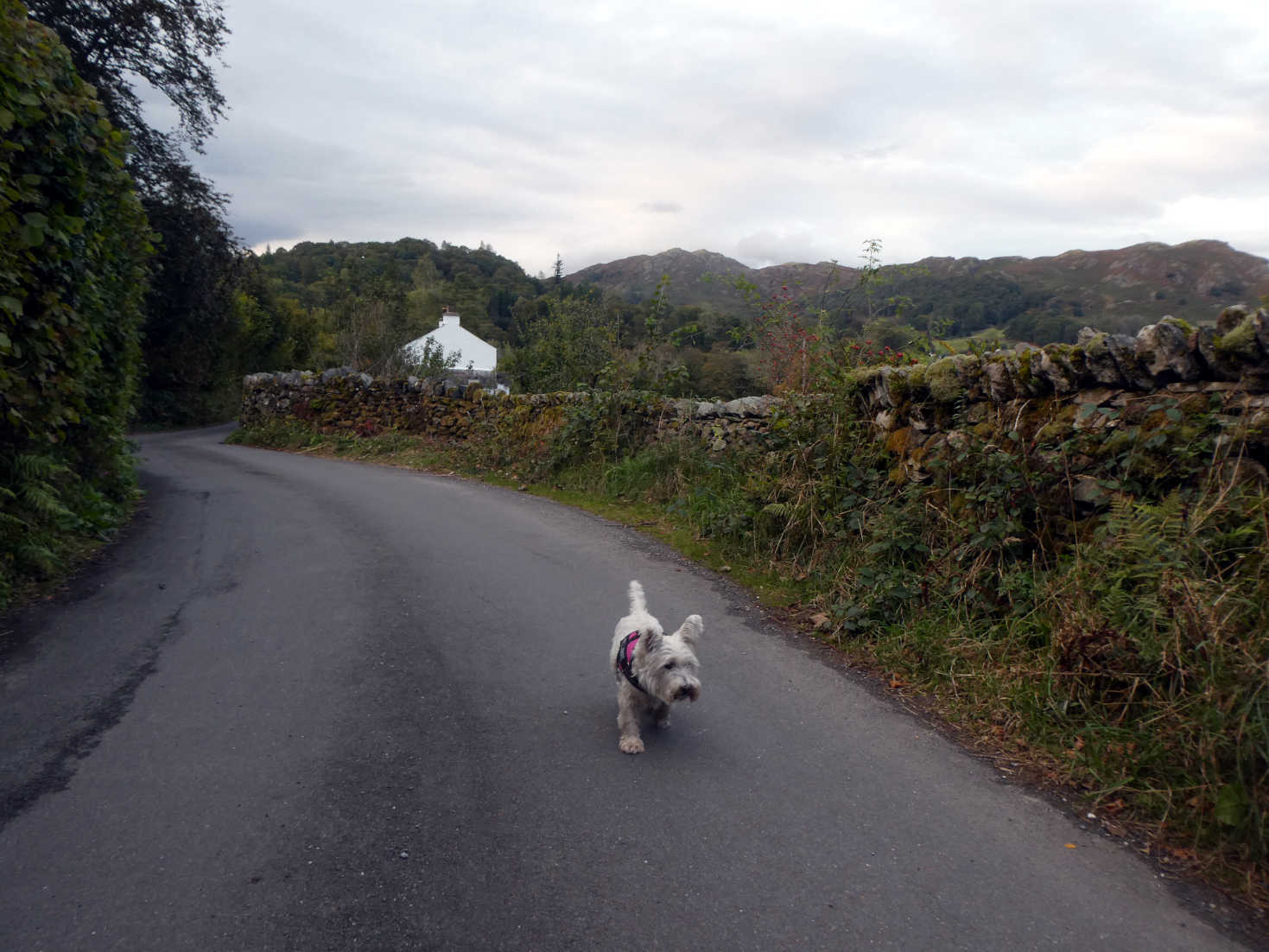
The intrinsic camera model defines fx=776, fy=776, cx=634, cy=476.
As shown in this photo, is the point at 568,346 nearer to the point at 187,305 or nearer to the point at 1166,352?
the point at 1166,352

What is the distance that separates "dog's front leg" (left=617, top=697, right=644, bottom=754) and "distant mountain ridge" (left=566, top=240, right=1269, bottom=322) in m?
4.78

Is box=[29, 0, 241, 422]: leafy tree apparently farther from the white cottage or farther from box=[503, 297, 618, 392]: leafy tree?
the white cottage

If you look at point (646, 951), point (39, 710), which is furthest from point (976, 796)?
point (39, 710)

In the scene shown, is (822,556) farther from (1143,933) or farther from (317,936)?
(317,936)

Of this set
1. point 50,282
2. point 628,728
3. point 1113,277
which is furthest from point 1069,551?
point 50,282

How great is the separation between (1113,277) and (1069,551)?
21.2 ft

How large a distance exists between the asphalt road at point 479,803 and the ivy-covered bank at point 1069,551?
19.8 inches

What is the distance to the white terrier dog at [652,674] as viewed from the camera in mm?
4195

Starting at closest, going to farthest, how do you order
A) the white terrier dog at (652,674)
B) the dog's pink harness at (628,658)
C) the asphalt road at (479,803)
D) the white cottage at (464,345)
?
the asphalt road at (479,803) < the white terrier dog at (652,674) < the dog's pink harness at (628,658) < the white cottage at (464,345)

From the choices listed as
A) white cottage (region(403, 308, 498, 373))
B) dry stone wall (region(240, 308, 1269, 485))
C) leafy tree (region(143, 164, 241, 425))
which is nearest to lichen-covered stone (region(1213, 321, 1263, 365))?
dry stone wall (region(240, 308, 1269, 485))

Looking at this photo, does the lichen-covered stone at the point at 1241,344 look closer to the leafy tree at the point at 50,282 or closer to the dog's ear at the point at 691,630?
the dog's ear at the point at 691,630

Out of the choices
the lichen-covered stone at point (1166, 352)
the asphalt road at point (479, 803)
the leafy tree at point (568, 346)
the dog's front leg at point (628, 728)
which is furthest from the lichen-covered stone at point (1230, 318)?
the leafy tree at point (568, 346)

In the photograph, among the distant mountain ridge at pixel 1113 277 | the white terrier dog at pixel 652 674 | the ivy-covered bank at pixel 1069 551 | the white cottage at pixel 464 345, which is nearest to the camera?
the ivy-covered bank at pixel 1069 551

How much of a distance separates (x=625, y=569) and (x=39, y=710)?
4978 mm
